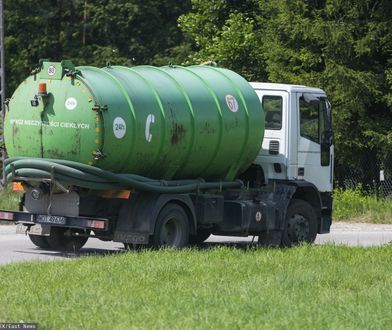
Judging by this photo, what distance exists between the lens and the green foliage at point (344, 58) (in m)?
28.8

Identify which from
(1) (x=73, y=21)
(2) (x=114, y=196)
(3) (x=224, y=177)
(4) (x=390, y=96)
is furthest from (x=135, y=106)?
(1) (x=73, y=21)

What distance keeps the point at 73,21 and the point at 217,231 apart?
3040 cm

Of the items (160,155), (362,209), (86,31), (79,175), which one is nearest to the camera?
(79,175)

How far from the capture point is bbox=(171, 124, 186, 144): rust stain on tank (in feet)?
51.4

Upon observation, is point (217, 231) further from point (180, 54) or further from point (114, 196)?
point (180, 54)

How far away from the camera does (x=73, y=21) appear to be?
151ft

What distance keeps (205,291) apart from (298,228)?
23.8ft

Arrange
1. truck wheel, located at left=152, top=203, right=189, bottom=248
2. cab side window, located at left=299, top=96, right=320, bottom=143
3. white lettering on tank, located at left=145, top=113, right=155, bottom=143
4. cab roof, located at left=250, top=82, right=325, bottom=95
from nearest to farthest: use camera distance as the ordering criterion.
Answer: white lettering on tank, located at left=145, top=113, right=155, bottom=143 < truck wheel, located at left=152, top=203, right=189, bottom=248 < cab roof, located at left=250, top=82, right=325, bottom=95 < cab side window, located at left=299, top=96, right=320, bottom=143

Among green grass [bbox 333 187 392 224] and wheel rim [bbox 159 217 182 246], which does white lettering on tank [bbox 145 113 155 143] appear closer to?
wheel rim [bbox 159 217 182 246]

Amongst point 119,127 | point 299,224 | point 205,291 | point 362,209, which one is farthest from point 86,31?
point 205,291

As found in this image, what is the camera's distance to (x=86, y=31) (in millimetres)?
44656

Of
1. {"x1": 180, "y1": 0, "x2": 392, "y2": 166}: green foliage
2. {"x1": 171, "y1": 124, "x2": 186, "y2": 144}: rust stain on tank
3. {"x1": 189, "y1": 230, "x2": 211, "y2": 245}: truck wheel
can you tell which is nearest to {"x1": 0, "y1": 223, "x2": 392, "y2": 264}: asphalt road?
{"x1": 189, "y1": 230, "x2": 211, "y2": 245}: truck wheel

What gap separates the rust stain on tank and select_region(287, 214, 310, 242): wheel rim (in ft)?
9.62

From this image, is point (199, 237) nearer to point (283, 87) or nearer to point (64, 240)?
point (64, 240)
